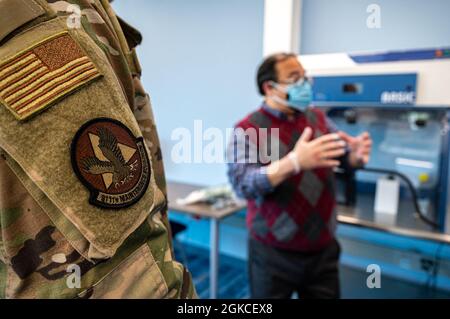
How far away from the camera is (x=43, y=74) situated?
1.01ft

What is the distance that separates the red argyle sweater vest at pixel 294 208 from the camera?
4.01 feet

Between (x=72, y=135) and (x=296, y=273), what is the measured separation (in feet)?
3.70

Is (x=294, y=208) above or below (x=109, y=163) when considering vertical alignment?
below

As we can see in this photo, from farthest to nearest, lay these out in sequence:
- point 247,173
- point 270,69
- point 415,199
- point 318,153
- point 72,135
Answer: point 415,199, point 270,69, point 247,173, point 318,153, point 72,135

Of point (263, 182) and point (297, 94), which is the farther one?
point (297, 94)

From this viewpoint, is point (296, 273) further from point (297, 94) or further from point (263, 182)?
point (297, 94)

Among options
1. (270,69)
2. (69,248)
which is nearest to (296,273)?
(270,69)

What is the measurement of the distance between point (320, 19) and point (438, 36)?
0.93ft

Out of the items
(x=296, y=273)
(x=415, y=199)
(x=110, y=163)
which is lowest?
(x=296, y=273)

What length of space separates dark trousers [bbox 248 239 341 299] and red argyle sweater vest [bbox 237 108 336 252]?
0.04 meters

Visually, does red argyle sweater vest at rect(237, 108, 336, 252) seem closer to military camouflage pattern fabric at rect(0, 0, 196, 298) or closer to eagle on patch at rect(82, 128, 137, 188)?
military camouflage pattern fabric at rect(0, 0, 196, 298)

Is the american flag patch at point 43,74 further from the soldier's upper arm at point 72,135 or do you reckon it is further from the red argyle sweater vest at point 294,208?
the red argyle sweater vest at point 294,208

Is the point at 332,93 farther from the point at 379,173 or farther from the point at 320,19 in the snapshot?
the point at 320,19
